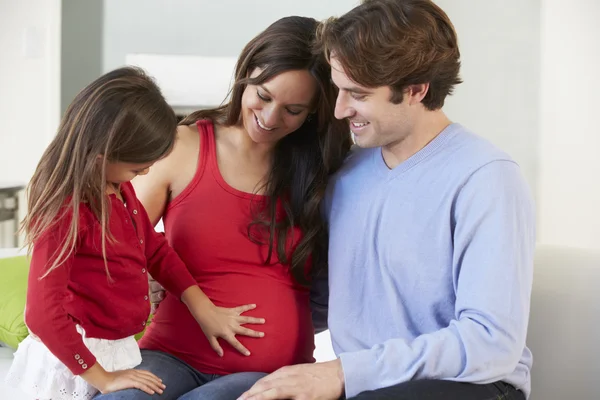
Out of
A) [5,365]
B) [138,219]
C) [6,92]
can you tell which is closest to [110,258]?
[138,219]

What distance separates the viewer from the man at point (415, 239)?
1346 millimetres

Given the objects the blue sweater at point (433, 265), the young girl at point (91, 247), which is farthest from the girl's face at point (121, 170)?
the blue sweater at point (433, 265)

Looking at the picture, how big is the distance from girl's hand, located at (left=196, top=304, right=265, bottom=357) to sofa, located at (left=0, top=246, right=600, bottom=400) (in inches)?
22.7

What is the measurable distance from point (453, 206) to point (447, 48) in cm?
30

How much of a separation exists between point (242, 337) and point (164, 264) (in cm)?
21

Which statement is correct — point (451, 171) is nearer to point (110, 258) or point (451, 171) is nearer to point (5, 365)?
point (110, 258)

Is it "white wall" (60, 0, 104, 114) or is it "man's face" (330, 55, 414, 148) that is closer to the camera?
"man's face" (330, 55, 414, 148)

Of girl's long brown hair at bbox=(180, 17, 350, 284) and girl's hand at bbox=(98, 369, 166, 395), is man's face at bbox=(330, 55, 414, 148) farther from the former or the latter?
girl's hand at bbox=(98, 369, 166, 395)

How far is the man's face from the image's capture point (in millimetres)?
1479

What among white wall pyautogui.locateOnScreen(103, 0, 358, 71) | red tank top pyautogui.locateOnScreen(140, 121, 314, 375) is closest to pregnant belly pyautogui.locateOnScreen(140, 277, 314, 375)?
red tank top pyautogui.locateOnScreen(140, 121, 314, 375)

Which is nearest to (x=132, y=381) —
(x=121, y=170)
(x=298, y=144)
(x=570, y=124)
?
(x=121, y=170)

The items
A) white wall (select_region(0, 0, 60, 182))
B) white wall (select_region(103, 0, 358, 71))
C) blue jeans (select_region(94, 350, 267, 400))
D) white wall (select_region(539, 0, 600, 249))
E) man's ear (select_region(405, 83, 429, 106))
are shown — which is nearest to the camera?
blue jeans (select_region(94, 350, 267, 400))

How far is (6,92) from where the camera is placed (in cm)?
415

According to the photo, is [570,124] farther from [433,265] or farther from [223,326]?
[223,326]
